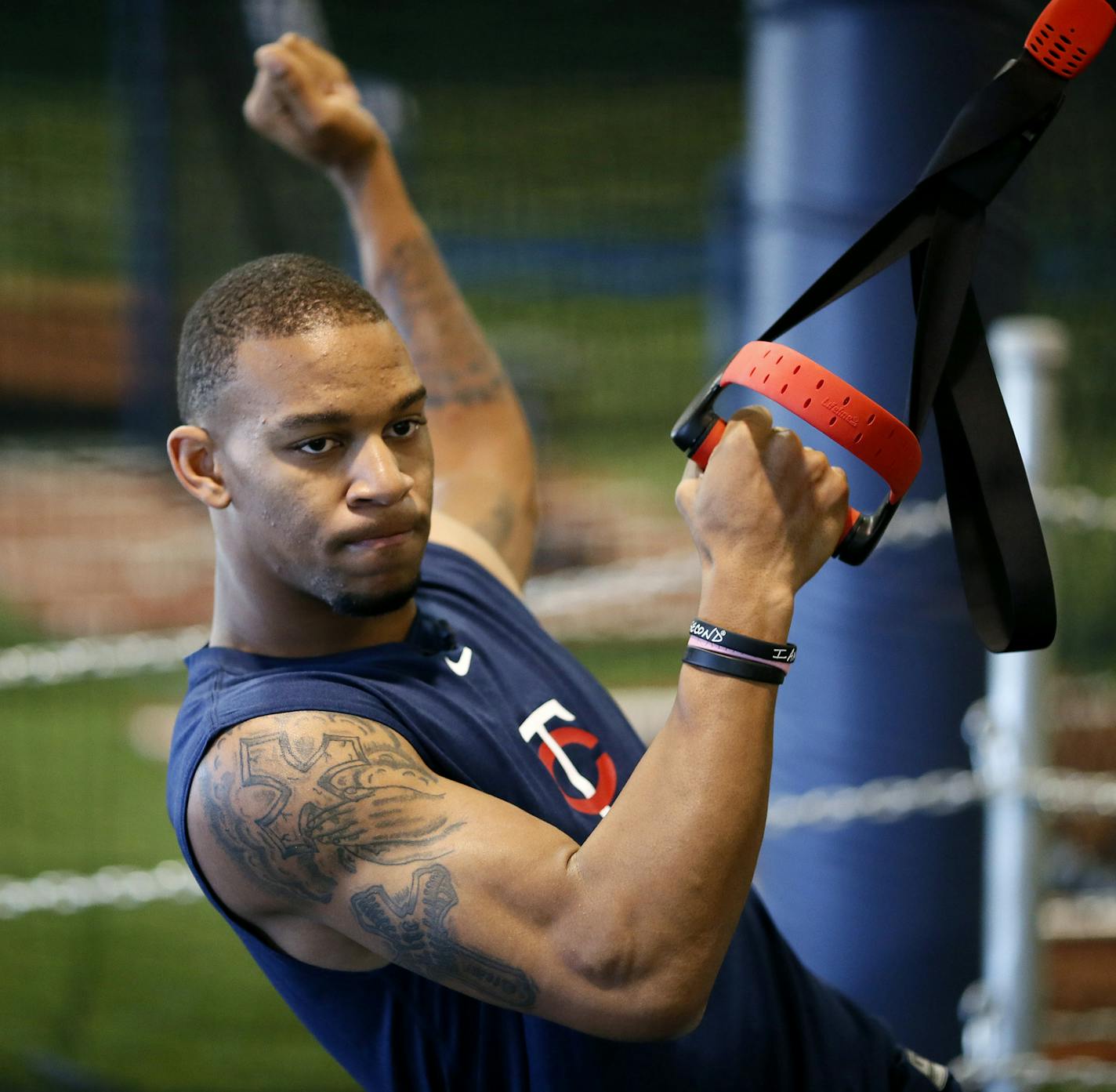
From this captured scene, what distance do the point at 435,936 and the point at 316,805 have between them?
5.7 inches

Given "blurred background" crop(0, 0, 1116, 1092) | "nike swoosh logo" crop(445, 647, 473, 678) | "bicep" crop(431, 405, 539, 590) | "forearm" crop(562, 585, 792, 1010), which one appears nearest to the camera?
"forearm" crop(562, 585, 792, 1010)

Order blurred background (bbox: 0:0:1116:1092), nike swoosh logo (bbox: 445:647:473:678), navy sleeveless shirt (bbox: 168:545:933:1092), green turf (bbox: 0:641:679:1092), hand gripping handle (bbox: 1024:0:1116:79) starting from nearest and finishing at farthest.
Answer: hand gripping handle (bbox: 1024:0:1116:79), navy sleeveless shirt (bbox: 168:545:933:1092), nike swoosh logo (bbox: 445:647:473:678), blurred background (bbox: 0:0:1116:1092), green turf (bbox: 0:641:679:1092)

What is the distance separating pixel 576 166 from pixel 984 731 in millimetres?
7958

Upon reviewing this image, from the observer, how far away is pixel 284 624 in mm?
1346

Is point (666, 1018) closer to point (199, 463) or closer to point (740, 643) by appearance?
point (740, 643)

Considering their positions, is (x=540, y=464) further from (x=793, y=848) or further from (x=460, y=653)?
(x=460, y=653)

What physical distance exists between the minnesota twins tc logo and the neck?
171 mm

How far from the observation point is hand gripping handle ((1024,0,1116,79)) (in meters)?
1.17

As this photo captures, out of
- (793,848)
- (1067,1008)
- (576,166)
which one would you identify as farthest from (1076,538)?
(576,166)

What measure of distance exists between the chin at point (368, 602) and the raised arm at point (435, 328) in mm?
466

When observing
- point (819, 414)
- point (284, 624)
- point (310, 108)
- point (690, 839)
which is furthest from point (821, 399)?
point (310, 108)

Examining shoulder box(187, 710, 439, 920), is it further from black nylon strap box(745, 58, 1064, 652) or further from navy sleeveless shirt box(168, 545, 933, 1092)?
black nylon strap box(745, 58, 1064, 652)

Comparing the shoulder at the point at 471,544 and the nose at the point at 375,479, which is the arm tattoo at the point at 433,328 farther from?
the nose at the point at 375,479

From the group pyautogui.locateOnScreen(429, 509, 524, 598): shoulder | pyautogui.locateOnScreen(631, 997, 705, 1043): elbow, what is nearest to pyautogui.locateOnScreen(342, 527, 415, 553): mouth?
pyautogui.locateOnScreen(429, 509, 524, 598): shoulder
